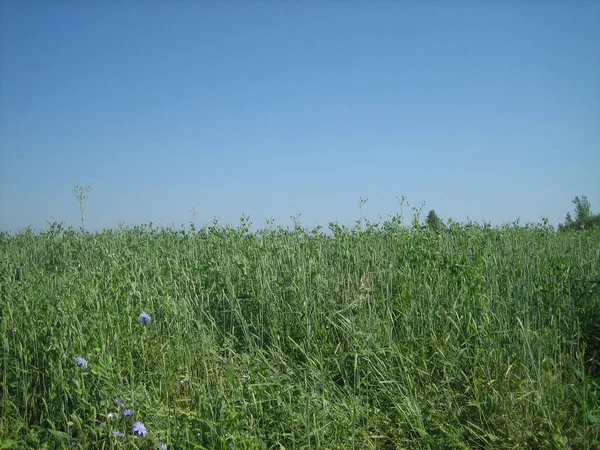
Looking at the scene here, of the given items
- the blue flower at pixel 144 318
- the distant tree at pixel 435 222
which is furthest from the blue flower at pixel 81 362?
the distant tree at pixel 435 222

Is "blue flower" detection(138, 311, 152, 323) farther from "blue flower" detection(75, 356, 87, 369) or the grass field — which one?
"blue flower" detection(75, 356, 87, 369)

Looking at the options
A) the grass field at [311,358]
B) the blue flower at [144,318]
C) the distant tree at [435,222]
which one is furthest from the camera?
the distant tree at [435,222]

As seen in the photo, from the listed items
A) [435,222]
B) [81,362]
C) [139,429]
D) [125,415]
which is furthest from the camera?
[435,222]

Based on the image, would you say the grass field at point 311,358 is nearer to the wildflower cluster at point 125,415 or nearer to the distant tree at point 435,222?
the wildflower cluster at point 125,415

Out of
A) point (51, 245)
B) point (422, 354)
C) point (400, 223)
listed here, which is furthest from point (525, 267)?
point (51, 245)

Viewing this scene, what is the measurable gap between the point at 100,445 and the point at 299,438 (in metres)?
1.04

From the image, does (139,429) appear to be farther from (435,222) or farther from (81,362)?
(435,222)

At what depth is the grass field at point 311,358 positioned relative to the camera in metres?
2.50

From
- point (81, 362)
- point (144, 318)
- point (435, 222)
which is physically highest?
point (435, 222)

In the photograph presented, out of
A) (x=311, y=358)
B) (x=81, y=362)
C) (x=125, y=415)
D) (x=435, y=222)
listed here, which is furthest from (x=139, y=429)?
(x=435, y=222)

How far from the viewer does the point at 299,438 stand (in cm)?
254

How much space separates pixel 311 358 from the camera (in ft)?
10.9

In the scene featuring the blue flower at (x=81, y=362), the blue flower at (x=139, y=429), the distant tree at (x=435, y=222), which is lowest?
the blue flower at (x=139, y=429)

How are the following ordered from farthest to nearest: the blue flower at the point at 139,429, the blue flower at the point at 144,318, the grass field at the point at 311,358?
the blue flower at the point at 144,318 < the grass field at the point at 311,358 < the blue flower at the point at 139,429
